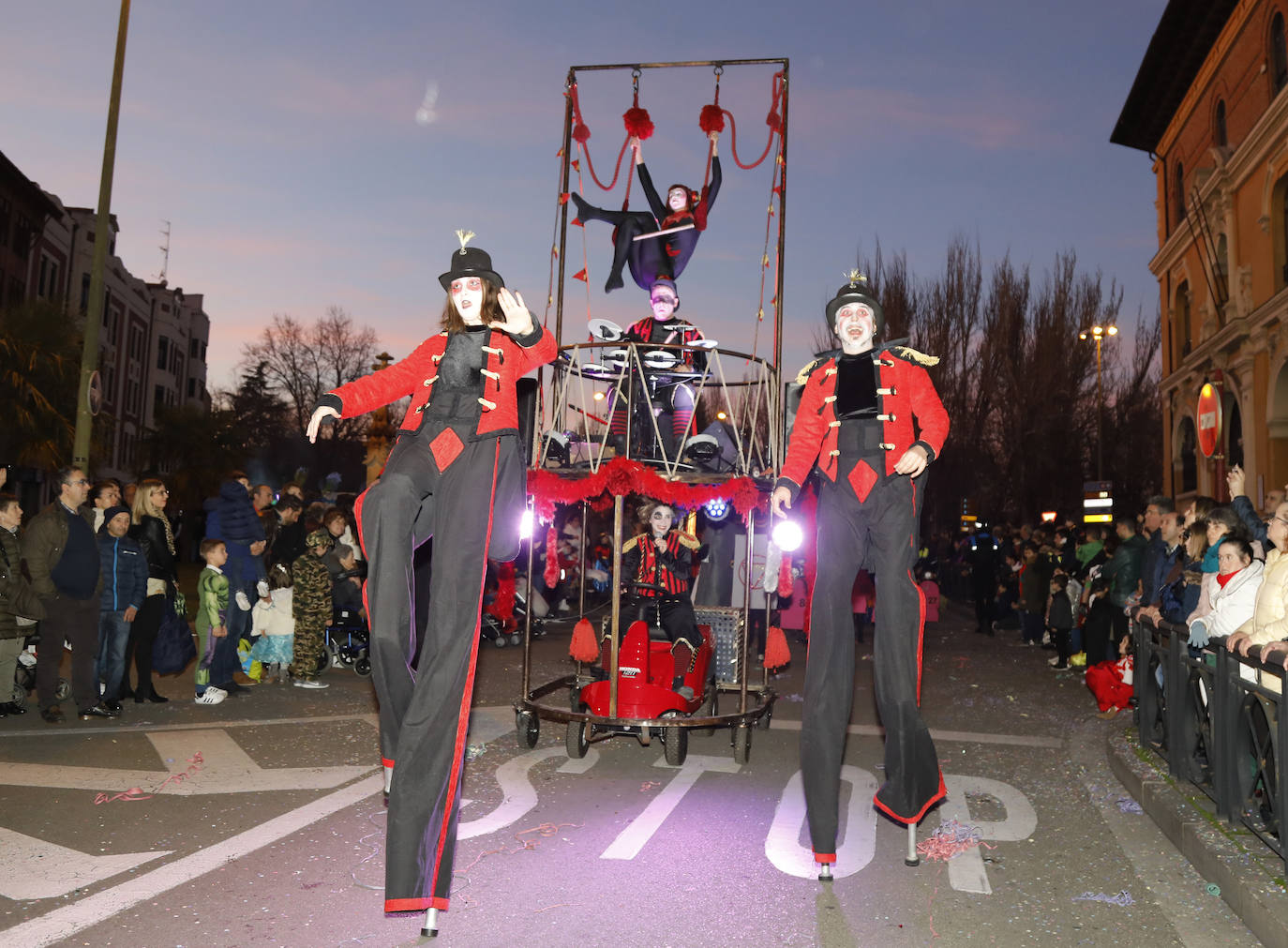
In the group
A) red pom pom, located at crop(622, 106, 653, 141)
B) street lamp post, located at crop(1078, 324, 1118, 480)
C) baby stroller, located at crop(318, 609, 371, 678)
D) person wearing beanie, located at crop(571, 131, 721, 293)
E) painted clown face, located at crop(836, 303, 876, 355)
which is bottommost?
baby stroller, located at crop(318, 609, 371, 678)

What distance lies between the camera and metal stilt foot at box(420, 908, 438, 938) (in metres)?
3.60

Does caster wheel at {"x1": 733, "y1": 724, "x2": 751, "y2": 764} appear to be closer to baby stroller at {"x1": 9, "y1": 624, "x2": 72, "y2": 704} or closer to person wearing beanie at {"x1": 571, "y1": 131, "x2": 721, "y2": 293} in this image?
person wearing beanie at {"x1": 571, "y1": 131, "x2": 721, "y2": 293}

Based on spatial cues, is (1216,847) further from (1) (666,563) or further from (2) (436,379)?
(1) (666,563)

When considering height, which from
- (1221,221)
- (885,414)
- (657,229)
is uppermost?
(1221,221)

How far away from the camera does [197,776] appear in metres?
6.19

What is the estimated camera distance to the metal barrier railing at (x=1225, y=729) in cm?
463

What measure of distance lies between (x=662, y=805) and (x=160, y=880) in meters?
2.51

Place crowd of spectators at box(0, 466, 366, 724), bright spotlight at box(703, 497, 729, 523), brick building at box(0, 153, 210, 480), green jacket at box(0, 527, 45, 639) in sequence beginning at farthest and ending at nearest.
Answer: brick building at box(0, 153, 210, 480) → crowd of spectators at box(0, 466, 366, 724) → green jacket at box(0, 527, 45, 639) → bright spotlight at box(703, 497, 729, 523)

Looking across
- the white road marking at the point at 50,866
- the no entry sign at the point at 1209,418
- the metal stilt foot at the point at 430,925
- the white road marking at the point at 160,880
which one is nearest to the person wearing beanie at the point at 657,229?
the white road marking at the point at 160,880

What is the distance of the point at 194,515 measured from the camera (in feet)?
148

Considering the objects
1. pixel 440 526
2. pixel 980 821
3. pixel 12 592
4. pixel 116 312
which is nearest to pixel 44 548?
pixel 12 592

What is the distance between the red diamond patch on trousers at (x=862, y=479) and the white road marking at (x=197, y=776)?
11.4 feet

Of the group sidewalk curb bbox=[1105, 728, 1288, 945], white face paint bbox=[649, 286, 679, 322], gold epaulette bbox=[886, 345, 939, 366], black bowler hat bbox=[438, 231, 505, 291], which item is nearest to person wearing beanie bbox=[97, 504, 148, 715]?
white face paint bbox=[649, 286, 679, 322]

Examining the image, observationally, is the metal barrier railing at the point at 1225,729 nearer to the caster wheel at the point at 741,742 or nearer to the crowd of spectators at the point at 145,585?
the caster wheel at the point at 741,742
